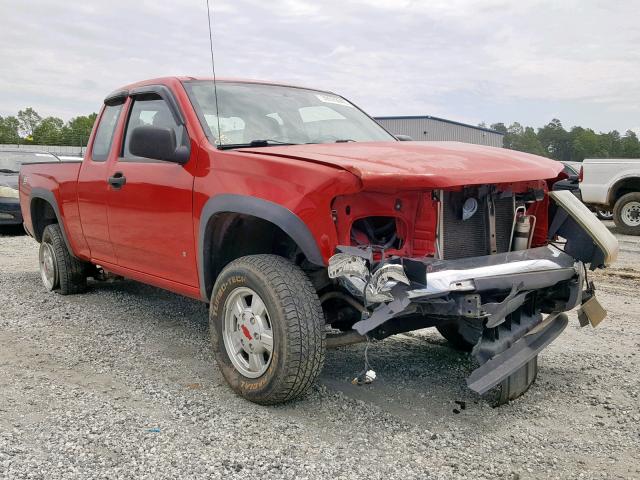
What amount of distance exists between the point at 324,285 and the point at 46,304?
3453 millimetres

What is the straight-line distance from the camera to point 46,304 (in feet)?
19.2

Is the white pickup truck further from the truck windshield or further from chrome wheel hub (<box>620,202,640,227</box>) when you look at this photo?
the truck windshield

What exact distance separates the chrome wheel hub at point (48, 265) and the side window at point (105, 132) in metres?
1.45

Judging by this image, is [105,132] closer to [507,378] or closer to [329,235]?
[329,235]

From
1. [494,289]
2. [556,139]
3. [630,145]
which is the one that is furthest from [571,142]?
[494,289]

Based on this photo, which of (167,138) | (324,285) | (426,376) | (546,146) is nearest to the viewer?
(324,285)

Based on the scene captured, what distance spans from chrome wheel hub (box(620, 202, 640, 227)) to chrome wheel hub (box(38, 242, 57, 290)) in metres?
10.6

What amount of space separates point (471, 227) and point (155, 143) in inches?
76.0

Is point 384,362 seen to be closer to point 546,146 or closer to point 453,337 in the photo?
point 453,337

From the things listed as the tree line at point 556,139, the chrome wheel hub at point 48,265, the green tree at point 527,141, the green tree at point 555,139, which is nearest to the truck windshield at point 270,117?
the chrome wheel hub at point 48,265

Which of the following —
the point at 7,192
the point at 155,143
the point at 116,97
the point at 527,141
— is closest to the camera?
the point at 155,143

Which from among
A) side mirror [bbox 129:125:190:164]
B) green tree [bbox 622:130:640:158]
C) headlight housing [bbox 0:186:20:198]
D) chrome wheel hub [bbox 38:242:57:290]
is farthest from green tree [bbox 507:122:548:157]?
side mirror [bbox 129:125:190:164]

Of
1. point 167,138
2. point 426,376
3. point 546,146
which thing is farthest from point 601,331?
point 546,146

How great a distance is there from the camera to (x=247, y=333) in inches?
138
